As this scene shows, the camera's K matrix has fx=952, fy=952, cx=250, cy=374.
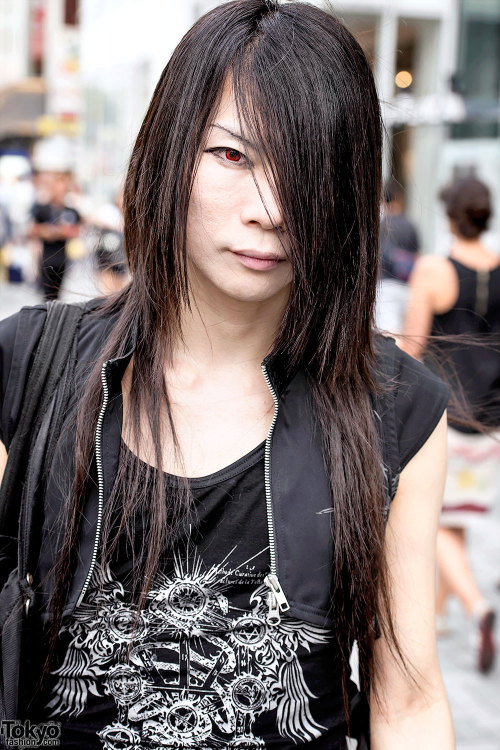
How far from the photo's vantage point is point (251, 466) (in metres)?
1.60

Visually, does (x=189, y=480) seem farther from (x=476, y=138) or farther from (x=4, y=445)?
(x=476, y=138)

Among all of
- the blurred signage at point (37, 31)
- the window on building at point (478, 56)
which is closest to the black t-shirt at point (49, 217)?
the window on building at point (478, 56)

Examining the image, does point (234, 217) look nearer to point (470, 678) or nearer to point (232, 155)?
point (232, 155)

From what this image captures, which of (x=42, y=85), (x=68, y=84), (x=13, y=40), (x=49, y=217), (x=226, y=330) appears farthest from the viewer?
(x=13, y=40)

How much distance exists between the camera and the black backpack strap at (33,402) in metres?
1.57

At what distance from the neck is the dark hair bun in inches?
123

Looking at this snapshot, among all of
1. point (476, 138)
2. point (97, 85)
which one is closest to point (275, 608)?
point (476, 138)

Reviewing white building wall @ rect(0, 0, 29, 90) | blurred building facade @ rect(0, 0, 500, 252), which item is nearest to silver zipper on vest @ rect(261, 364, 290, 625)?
blurred building facade @ rect(0, 0, 500, 252)

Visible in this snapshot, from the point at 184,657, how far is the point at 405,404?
0.57 metres

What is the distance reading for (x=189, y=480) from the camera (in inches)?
62.2

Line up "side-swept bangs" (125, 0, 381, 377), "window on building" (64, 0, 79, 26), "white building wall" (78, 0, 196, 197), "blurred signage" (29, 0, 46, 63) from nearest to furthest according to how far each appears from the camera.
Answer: "side-swept bangs" (125, 0, 381, 377)
"white building wall" (78, 0, 196, 197)
"window on building" (64, 0, 79, 26)
"blurred signage" (29, 0, 46, 63)

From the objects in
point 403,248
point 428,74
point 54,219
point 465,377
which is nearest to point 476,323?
point 465,377

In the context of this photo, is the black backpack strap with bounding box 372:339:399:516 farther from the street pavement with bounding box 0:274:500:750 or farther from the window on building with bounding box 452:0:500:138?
the window on building with bounding box 452:0:500:138

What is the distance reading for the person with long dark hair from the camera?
1503 mm
